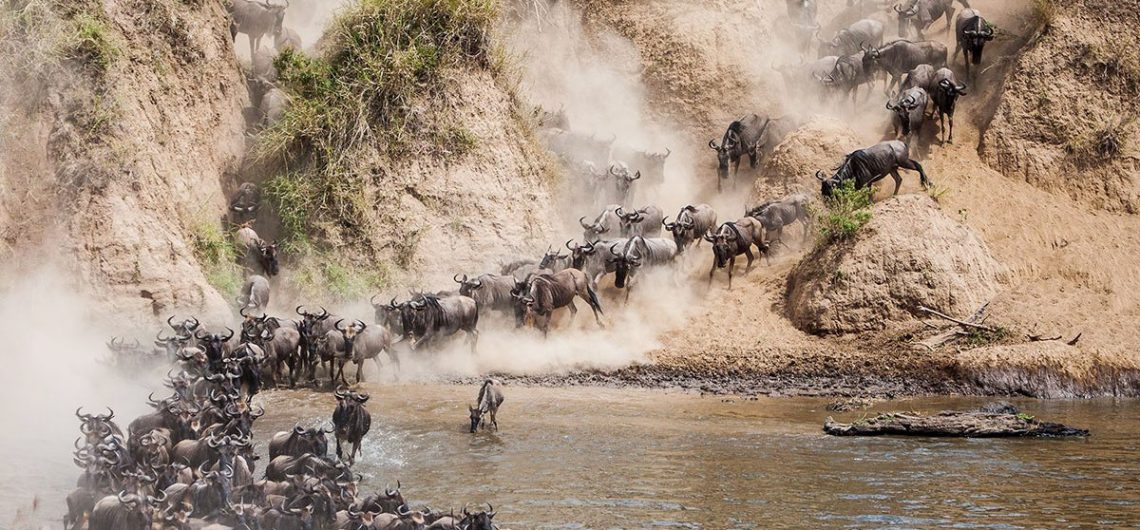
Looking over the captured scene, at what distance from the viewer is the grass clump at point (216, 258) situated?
24078mm

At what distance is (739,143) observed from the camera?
31047 mm

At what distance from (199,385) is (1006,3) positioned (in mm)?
24726

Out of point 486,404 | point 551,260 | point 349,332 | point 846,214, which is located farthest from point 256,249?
point 846,214

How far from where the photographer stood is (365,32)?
2727cm

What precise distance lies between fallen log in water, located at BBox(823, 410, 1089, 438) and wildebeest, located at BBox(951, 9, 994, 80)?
596 inches

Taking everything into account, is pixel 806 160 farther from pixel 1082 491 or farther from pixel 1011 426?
pixel 1082 491

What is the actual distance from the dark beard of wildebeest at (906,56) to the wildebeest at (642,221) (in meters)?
7.45

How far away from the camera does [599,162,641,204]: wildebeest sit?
29.9 metres

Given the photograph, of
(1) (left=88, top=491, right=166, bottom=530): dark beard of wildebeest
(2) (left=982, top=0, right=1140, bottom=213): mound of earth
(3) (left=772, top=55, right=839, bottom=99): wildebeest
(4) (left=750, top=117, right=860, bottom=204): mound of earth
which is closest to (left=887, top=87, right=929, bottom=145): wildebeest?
(4) (left=750, top=117, right=860, bottom=204): mound of earth

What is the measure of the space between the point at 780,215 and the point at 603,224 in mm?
3821

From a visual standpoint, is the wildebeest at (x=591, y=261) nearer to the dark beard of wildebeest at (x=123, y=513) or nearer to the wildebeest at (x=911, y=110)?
the wildebeest at (x=911, y=110)

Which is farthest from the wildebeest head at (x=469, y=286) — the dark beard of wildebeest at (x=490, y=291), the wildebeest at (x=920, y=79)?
the wildebeest at (x=920, y=79)

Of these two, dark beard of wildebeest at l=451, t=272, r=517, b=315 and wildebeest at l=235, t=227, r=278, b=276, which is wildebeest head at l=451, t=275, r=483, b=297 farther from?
wildebeest at l=235, t=227, r=278, b=276

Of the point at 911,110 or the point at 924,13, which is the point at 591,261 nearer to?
the point at 911,110
